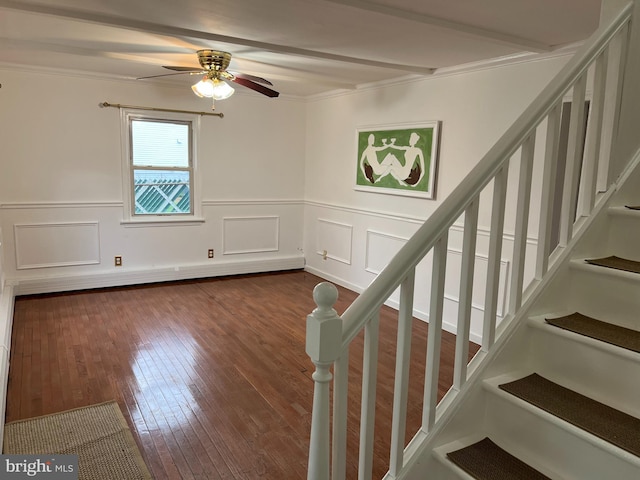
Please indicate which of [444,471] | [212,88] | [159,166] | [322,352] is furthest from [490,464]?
[159,166]

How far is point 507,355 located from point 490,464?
1.25 feet

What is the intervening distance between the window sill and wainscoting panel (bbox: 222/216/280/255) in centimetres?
37

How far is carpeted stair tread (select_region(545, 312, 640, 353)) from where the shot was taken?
4.94 ft

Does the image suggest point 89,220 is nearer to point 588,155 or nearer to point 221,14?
point 221,14

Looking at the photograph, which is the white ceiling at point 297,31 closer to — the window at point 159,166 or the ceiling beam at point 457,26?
the ceiling beam at point 457,26

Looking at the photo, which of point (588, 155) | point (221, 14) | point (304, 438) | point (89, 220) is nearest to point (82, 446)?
point (304, 438)

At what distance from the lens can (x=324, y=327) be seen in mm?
1175

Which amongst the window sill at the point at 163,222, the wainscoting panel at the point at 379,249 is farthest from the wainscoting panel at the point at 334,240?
the window sill at the point at 163,222

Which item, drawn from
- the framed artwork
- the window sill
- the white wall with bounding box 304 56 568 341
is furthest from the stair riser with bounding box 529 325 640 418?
the window sill

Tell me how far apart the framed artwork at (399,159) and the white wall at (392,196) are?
78 millimetres

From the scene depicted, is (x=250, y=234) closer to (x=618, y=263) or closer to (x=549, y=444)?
(x=618, y=263)

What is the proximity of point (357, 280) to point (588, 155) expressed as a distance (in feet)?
12.2

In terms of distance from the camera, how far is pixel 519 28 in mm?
2842

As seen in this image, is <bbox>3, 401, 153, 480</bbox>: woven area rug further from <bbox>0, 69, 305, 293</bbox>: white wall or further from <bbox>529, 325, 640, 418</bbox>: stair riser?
<bbox>0, 69, 305, 293</bbox>: white wall
